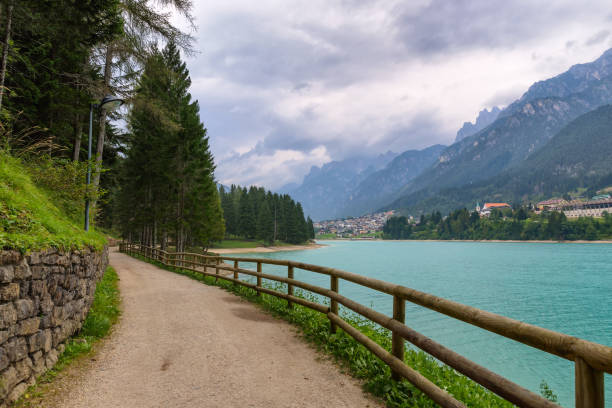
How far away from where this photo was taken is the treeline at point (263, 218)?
87188 mm

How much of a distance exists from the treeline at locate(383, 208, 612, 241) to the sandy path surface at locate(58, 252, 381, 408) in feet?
462

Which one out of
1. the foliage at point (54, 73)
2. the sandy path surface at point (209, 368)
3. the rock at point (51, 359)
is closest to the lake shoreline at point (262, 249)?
the foliage at point (54, 73)

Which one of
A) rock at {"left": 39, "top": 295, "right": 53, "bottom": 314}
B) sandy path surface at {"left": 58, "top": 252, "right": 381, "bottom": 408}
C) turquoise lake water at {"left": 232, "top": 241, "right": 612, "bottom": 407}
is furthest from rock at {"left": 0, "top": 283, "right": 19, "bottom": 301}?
turquoise lake water at {"left": 232, "top": 241, "right": 612, "bottom": 407}

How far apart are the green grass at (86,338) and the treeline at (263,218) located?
7674cm

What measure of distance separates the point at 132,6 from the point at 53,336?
33.9 feet

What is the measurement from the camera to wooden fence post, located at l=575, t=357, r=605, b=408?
1.97 metres

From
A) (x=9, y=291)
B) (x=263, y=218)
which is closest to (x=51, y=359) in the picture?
(x=9, y=291)

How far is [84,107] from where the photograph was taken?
1567 centimetres

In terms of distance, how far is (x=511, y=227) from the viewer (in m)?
132

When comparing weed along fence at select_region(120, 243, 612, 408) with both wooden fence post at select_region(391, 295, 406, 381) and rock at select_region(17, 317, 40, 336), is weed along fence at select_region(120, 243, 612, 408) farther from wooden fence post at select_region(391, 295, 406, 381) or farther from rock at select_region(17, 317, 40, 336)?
rock at select_region(17, 317, 40, 336)

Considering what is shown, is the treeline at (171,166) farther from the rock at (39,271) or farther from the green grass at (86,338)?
the rock at (39,271)

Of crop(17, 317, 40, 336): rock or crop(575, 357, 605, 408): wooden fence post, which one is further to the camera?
crop(17, 317, 40, 336): rock

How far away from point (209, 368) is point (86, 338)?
2803 millimetres

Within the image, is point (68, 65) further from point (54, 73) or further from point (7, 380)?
point (7, 380)
